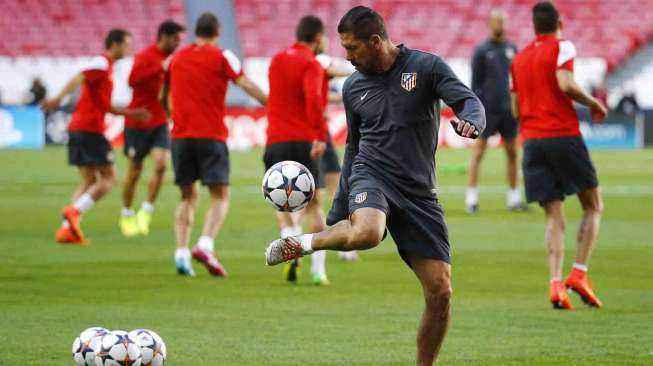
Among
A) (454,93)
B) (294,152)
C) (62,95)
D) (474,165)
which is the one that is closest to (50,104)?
(62,95)

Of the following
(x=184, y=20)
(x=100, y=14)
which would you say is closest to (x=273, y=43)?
(x=184, y=20)

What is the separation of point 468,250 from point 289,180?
23.5 ft

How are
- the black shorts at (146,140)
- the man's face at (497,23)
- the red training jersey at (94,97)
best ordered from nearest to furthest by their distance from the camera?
the red training jersey at (94,97), the black shorts at (146,140), the man's face at (497,23)

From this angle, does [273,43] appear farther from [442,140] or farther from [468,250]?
[468,250]

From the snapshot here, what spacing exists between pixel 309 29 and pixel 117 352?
5645 millimetres

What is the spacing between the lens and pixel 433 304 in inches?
271

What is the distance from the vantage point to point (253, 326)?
9234 millimetres

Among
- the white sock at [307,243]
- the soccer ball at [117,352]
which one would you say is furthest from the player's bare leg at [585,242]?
the soccer ball at [117,352]

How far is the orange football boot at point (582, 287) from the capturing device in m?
10.2

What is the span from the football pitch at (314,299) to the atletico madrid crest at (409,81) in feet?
5.80

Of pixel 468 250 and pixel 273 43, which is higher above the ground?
pixel 468 250

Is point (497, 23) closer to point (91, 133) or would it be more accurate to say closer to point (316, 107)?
point (91, 133)

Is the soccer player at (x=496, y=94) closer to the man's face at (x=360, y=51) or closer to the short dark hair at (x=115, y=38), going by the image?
the short dark hair at (x=115, y=38)

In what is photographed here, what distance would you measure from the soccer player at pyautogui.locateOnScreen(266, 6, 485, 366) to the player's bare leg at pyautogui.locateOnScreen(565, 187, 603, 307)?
350 cm
